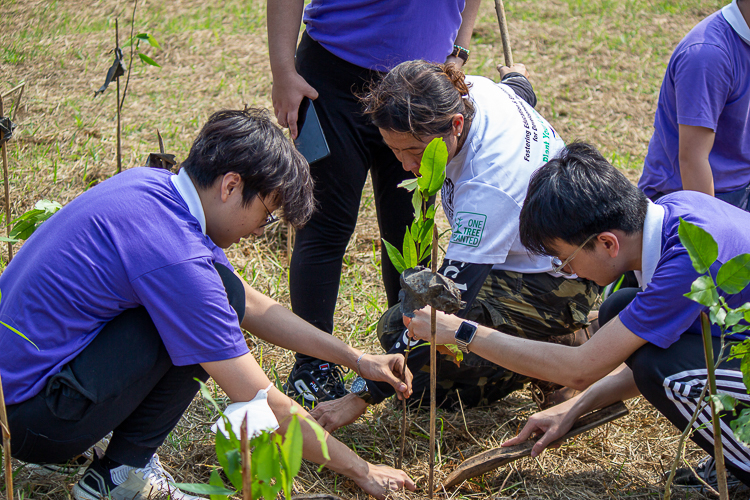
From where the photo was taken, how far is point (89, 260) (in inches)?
60.1

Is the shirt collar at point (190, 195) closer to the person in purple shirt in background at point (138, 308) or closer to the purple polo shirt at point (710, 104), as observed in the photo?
the person in purple shirt in background at point (138, 308)

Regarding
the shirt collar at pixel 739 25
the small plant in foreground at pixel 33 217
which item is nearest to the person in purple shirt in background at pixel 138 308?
the small plant in foreground at pixel 33 217

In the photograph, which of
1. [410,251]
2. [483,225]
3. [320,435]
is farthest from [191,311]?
[483,225]

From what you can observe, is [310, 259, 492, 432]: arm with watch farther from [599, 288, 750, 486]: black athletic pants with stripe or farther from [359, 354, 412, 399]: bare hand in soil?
[599, 288, 750, 486]: black athletic pants with stripe

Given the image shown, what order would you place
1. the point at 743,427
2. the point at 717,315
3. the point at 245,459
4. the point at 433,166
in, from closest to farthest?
the point at 245,459 → the point at 717,315 → the point at 743,427 → the point at 433,166

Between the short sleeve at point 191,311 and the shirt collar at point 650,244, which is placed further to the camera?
the shirt collar at point 650,244

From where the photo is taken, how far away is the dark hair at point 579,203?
65.0 inches

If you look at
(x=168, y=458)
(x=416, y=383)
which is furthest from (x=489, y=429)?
(x=168, y=458)

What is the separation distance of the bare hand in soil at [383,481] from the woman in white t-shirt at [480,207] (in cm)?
24

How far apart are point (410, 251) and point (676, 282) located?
0.66m

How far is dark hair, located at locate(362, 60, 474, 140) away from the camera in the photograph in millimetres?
1886

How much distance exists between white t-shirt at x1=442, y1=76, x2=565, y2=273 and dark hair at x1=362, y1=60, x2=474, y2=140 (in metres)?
0.15

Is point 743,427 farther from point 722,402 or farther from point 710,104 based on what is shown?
point 710,104

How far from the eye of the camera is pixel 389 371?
6.20 feet
